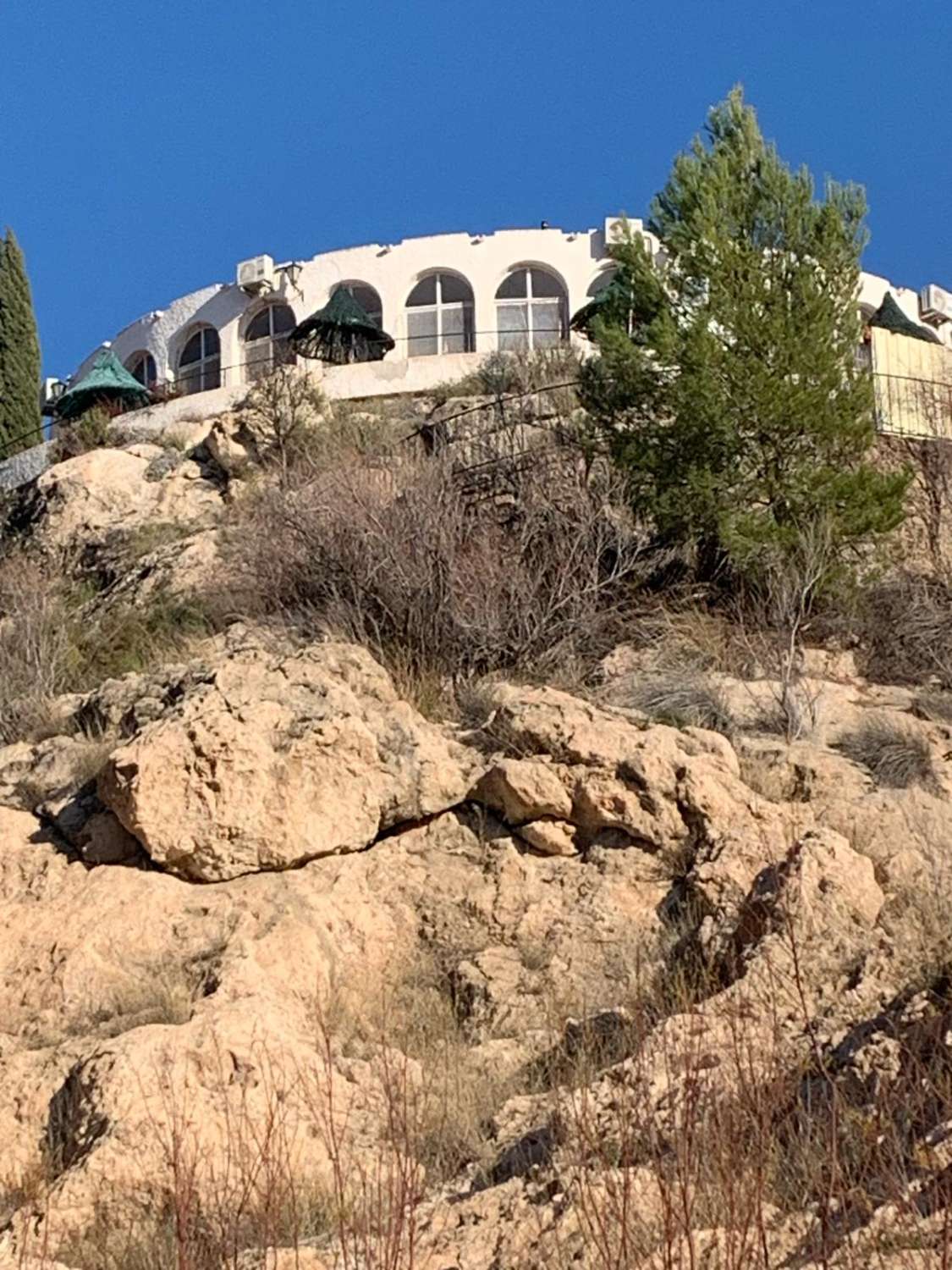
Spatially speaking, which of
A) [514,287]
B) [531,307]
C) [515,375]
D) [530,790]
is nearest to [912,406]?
[515,375]

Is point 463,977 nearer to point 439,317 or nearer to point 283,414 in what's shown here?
point 283,414

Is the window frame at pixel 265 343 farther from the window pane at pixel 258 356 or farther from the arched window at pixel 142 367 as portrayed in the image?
the arched window at pixel 142 367

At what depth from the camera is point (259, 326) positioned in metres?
32.1

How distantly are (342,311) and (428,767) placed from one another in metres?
21.0

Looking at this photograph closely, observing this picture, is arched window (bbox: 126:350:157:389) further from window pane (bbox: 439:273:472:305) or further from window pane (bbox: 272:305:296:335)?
window pane (bbox: 439:273:472:305)

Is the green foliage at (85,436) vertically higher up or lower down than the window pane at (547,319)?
lower down

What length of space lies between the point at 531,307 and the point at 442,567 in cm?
1883

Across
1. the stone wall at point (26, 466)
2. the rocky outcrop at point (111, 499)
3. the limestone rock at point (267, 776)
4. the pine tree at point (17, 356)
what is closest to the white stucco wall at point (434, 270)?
the pine tree at point (17, 356)

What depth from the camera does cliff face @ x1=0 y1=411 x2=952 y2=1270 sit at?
4.61 meters

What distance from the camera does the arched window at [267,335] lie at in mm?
30938

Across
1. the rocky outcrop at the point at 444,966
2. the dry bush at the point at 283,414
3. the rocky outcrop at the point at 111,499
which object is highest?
the dry bush at the point at 283,414

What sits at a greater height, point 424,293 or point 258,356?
point 424,293

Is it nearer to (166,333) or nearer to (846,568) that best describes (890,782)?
(846,568)

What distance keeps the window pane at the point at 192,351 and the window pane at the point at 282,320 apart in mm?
2172
